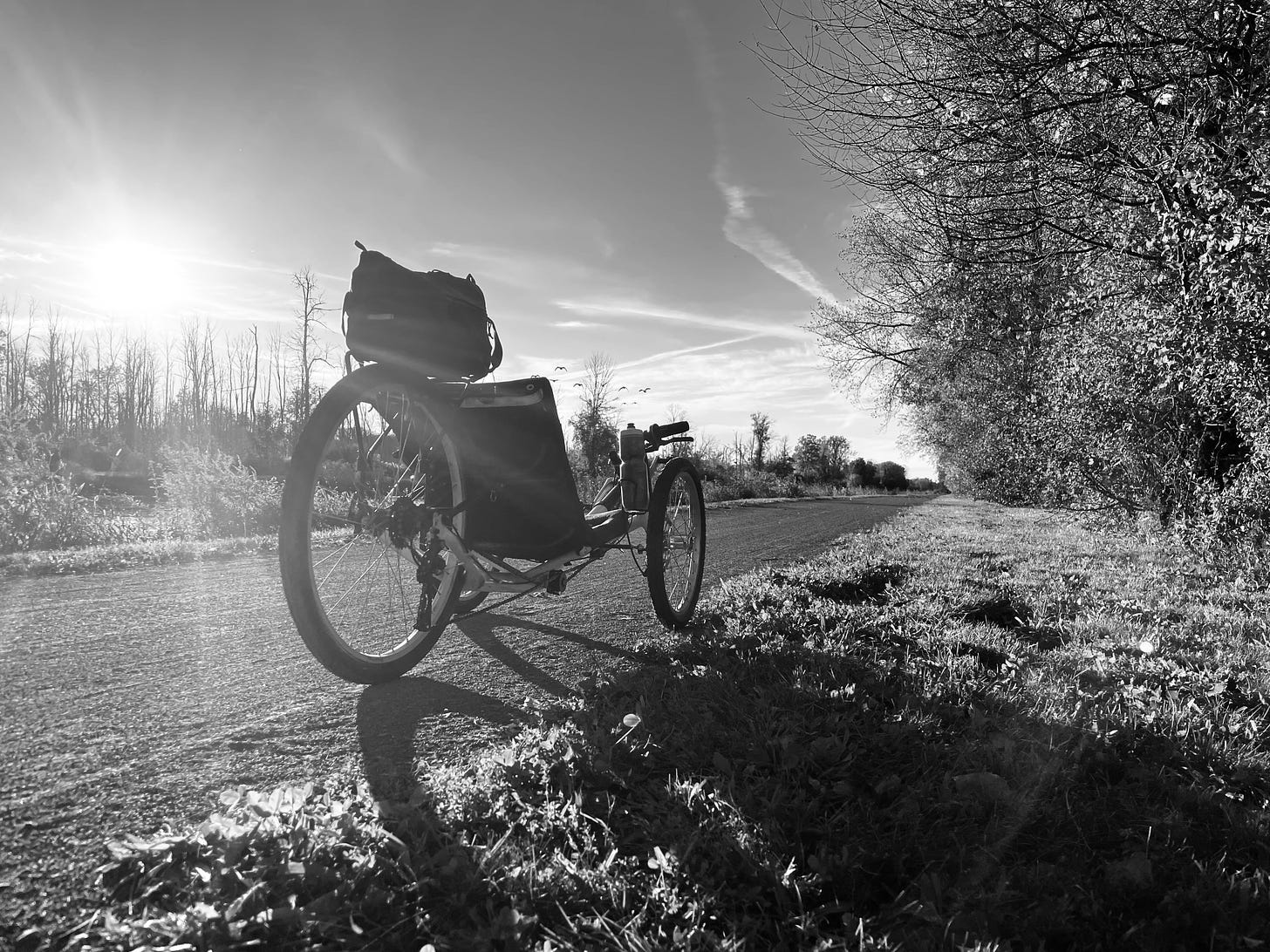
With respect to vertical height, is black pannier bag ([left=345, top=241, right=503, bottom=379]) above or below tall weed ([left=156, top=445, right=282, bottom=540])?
above

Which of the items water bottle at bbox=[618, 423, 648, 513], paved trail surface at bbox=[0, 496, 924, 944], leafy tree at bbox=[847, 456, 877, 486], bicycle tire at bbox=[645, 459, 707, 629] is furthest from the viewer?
leafy tree at bbox=[847, 456, 877, 486]

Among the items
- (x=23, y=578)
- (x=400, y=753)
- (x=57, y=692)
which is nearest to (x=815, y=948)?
(x=400, y=753)

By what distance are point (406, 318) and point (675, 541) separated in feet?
7.15

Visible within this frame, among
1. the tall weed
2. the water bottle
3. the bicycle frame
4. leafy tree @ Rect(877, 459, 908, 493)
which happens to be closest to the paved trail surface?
the bicycle frame

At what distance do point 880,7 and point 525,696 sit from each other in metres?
5.46

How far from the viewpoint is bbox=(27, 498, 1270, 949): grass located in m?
1.28

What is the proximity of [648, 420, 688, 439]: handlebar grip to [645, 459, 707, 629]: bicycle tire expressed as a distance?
8.3 inches

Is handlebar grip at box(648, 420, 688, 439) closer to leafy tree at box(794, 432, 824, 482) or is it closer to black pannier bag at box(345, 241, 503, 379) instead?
black pannier bag at box(345, 241, 503, 379)

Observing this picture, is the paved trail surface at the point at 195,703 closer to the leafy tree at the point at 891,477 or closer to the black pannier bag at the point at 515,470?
the black pannier bag at the point at 515,470

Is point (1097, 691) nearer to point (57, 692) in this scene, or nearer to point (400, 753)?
point (400, 753)

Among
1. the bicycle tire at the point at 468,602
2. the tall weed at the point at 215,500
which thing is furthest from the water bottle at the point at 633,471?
the tall weed at the point at 215,500

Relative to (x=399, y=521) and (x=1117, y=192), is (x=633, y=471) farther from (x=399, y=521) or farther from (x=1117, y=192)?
(x=1117, y=192)

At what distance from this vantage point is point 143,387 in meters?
54.7

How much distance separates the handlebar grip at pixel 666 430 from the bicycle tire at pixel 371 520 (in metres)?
1.68
